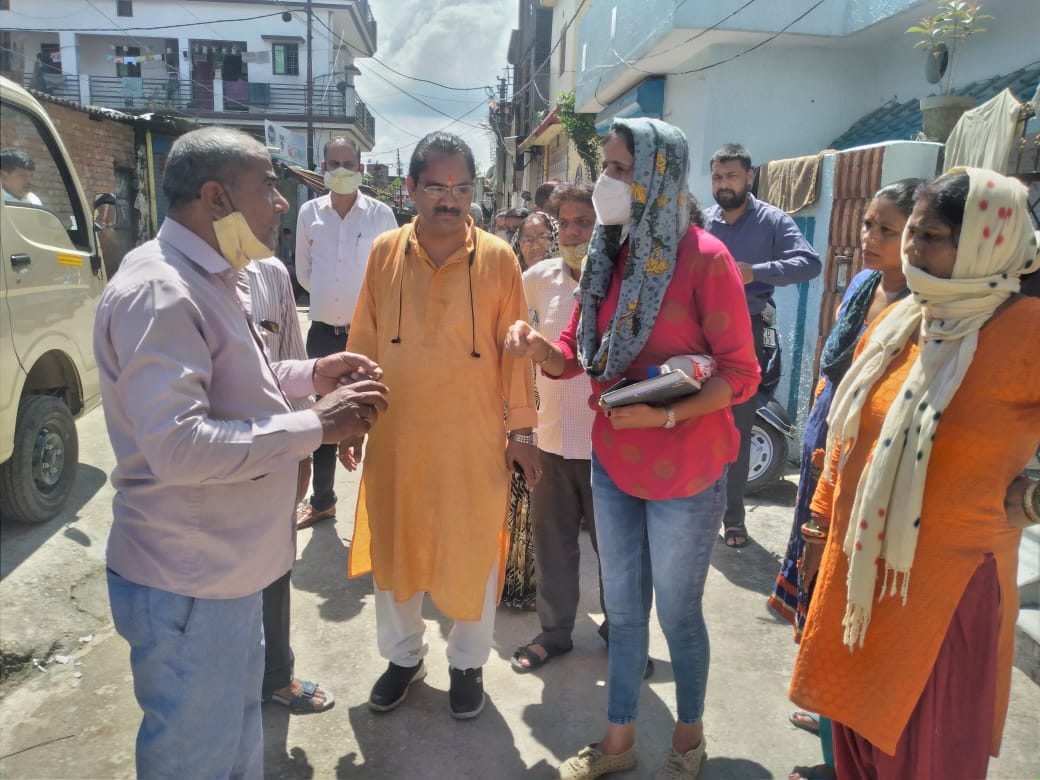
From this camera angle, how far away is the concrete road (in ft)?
8.54

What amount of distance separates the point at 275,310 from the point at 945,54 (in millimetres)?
6367

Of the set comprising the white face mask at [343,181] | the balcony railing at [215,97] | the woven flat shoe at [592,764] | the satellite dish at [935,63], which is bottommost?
the woven flat shoe at [592,764]

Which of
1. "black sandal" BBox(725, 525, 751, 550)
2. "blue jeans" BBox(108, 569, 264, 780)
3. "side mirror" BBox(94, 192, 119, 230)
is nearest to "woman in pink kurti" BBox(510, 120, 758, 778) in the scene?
"blue jeans" BBox(108, 569, 264, 780)

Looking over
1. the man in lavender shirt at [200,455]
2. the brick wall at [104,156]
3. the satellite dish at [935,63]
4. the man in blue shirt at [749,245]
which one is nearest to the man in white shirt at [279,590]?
the man in lavender shirt at [200,455]

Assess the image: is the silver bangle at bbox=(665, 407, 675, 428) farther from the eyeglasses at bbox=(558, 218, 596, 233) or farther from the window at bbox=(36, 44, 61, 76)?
the window at bbox=(36, 44, 61, 76)

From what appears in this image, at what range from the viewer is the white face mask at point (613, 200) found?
2203mm

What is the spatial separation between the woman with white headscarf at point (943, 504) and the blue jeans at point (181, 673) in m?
1.44

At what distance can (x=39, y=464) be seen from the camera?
429 centimetres

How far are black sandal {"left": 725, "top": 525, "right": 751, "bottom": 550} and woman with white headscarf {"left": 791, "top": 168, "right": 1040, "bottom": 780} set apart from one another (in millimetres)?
2465

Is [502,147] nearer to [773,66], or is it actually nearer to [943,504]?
[773,66]

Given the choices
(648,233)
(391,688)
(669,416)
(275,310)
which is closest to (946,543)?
(669,416)

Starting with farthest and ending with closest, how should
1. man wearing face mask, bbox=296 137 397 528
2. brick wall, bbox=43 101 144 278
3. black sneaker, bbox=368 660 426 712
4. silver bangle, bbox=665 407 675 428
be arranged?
1. brick wall, bbox=43 101 144 278
2. man wearing face mask, bbox=296 137 397 528
3. black sneaker, bbox=368 660 426 712
4. silver bangle, bbox=665 407 675 428

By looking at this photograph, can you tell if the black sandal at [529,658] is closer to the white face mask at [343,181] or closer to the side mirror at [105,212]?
the white face mask at [343,181]

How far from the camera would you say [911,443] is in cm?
177
